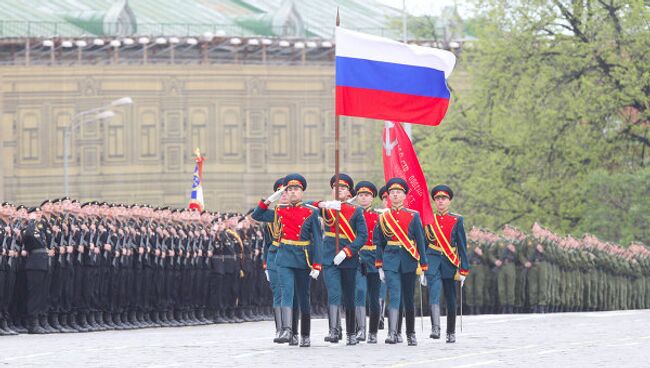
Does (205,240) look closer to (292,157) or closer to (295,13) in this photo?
(292,157)

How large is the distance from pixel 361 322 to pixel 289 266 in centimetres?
144

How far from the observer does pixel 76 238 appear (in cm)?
2433

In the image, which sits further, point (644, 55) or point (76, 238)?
point (644, 55)

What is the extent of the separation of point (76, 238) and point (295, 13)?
58818 millimetres

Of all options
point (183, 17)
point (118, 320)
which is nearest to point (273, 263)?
point (118, 320)

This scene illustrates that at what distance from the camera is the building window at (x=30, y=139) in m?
70.9

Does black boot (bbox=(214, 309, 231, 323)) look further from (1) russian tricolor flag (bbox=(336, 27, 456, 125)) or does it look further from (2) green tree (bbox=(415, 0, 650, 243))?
(2) green tree (bbox=(415, 0, 650, 243))

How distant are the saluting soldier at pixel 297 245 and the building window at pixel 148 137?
53.2 metres

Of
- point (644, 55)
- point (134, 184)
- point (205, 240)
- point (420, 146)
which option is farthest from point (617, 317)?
point (134, 184)

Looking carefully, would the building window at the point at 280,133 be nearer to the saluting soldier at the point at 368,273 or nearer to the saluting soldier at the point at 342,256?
the saluting soldier at the point at 368,273

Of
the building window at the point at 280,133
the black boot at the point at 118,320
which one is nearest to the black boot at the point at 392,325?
the black boot at the point at 118,320

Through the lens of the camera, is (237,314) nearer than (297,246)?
No

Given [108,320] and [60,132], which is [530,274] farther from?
[60,132]

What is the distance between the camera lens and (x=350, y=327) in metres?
19.0
